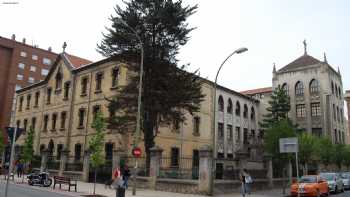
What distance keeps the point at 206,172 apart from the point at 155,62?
10.2m

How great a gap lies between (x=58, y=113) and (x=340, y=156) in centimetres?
3456

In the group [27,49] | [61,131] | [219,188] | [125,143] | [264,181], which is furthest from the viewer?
[27,49]

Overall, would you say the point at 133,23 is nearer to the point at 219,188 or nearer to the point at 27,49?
the point at 219,188

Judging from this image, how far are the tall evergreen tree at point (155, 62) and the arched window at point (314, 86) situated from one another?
102ft

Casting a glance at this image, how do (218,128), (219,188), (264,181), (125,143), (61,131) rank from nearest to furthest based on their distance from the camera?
(219,188)
(264,181)
(125,143)
(61,131)
(218,128)

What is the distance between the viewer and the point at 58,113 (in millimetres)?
40156

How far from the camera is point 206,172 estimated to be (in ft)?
64.7

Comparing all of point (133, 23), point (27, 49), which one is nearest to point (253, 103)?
point (133, 23)

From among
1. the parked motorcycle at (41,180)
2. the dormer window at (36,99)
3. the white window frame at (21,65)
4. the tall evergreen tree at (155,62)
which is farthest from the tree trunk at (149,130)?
the white window frame at (21,65)

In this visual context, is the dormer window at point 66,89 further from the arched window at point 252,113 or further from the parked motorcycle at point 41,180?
the arched window at point 252,113

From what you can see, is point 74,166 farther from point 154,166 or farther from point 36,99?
point 36,99

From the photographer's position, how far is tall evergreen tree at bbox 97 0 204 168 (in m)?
25.5

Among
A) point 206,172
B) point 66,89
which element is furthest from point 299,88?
point 206,172

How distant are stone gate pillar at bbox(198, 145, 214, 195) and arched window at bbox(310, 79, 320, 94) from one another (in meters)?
37.3
